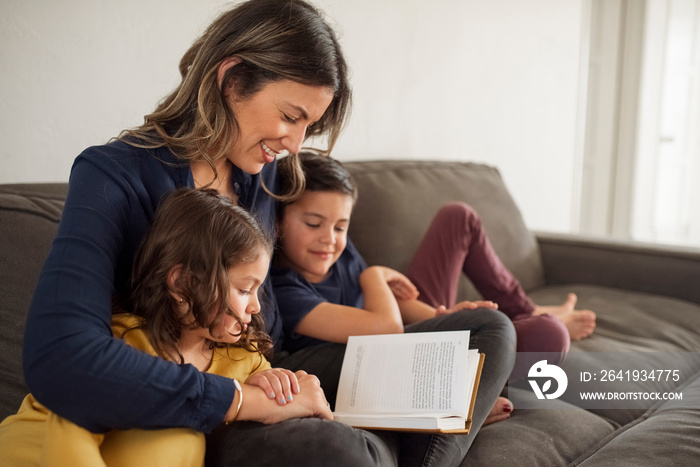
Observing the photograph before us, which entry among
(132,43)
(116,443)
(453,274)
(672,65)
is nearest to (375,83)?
(453,274)

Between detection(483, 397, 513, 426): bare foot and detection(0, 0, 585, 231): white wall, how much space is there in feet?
2.59

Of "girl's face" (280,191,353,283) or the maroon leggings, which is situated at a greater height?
"girl's face" (280,191,353,283)

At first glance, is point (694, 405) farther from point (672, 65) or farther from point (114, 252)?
point (672, 65)

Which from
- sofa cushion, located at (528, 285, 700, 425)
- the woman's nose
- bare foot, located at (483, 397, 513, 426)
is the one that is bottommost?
sofa cushion, located at (528, 285, 700, 425)

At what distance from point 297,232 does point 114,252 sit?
57 centimetres

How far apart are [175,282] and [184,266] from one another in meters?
0.03

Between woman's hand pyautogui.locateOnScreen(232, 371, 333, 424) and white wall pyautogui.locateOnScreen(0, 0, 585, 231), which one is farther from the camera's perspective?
white wall pyautogui.locateOnScreen(0, 0, 585, 231)

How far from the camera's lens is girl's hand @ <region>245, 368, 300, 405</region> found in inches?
38.4

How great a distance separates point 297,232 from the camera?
1470 mm

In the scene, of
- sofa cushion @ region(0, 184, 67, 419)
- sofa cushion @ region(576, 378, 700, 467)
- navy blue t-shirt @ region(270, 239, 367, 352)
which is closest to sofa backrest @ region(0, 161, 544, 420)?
sofa cushion @ region(0, 184, 67, 419)

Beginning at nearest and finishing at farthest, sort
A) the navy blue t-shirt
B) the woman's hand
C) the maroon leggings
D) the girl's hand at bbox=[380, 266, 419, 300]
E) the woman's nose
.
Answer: the woman's hand → the woman's nose → the navy blue t-shirt → the girl's hand at bbox=[380, 266, 419, 300] → the maroon leggings

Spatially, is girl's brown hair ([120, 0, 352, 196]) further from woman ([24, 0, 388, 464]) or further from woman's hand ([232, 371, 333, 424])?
woman's hand ([232, 371, 333, 424])

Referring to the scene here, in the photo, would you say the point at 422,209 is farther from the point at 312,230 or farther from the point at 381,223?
the point at 312,230

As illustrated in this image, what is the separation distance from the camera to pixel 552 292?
2.16 metres
